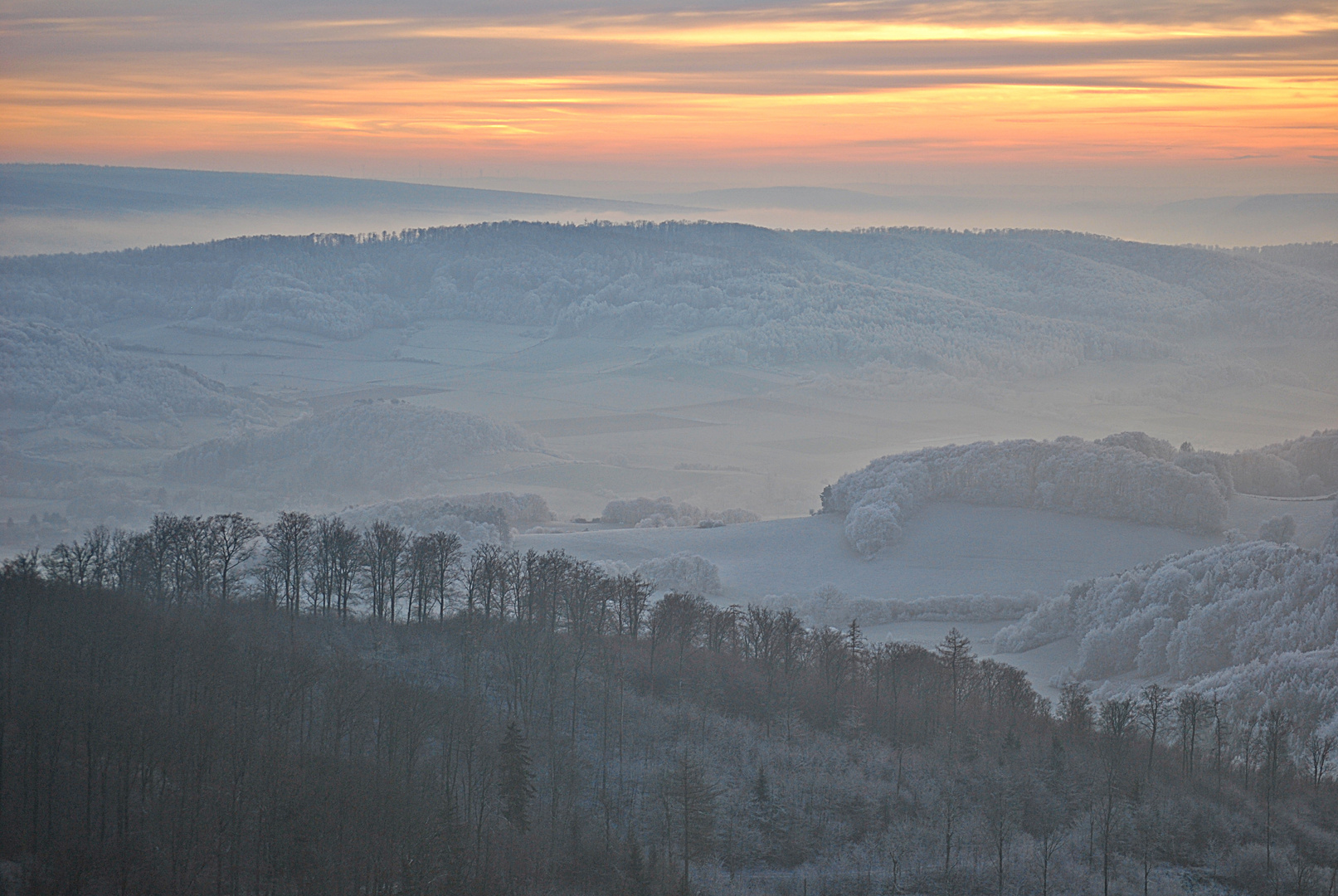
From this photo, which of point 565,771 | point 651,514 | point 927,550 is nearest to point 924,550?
point 927,550

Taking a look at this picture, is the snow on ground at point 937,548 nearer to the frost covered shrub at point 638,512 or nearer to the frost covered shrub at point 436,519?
the frost covered shrub at point 436,519

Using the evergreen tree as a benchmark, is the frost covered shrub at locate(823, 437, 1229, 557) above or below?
above

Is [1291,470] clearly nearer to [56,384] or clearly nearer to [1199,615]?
[1199,615]

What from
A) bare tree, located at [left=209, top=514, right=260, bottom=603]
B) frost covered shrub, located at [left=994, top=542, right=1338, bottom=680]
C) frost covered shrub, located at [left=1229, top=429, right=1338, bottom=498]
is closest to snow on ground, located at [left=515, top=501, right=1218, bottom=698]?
frost covered shrub, located at [left=994, top=542, right=1338, bottom=680]

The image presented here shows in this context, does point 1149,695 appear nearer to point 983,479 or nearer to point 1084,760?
point 1084,760

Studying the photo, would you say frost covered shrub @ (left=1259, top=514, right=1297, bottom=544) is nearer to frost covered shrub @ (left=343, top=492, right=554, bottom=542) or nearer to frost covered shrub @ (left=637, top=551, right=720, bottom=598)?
frost covered shrub @ (left=637, top=551, right=720, bottom=598)

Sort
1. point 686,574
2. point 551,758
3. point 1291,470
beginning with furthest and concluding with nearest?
point 1291,470, point 686,574, point 551,758

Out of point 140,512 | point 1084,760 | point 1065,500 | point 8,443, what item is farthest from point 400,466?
point 1084,760
